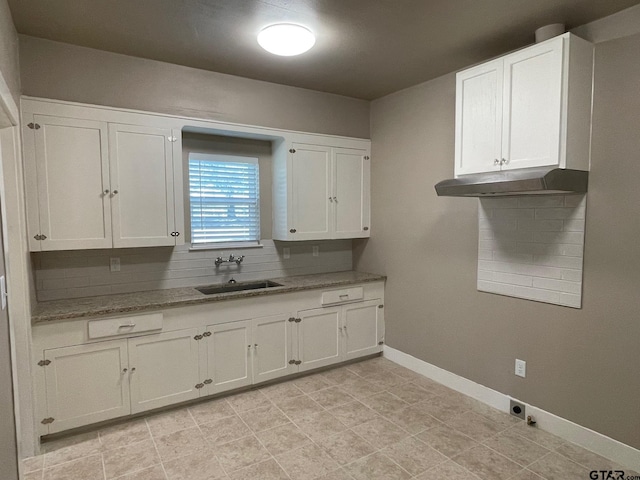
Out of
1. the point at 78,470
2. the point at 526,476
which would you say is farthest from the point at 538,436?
the point at 78,470

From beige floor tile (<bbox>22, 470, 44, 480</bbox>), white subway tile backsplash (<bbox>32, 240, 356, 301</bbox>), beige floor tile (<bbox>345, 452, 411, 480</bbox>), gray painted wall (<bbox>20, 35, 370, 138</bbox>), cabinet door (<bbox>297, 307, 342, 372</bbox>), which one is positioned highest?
gray painted wall (<bbox>20, 35, 370, 138</bbox>)

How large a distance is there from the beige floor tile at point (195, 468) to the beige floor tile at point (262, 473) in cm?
10

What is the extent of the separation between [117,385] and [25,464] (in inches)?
24.2

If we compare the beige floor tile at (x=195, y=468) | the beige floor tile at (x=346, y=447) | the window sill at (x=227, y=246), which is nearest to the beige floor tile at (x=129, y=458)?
the beige floor tile at (x=195, y=468)

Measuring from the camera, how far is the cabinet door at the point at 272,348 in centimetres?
328

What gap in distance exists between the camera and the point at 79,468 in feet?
7.55

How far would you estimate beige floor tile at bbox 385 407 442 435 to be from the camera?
271cm

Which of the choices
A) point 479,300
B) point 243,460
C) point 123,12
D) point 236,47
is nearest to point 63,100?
point 123,12

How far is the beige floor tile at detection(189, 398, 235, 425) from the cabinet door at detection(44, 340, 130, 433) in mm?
482

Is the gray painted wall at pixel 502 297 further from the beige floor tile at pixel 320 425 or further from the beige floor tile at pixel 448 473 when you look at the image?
the beige floor tile at pixel 320 425

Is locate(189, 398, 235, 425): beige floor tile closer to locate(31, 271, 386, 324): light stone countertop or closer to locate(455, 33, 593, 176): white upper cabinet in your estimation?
locate(31, 271, 386, 324): light stone countertop

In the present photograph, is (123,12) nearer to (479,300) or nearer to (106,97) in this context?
(106,97)

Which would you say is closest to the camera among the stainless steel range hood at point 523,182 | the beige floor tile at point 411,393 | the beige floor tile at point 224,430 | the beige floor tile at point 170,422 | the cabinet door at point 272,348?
the stainless steel range hood at point 523,182

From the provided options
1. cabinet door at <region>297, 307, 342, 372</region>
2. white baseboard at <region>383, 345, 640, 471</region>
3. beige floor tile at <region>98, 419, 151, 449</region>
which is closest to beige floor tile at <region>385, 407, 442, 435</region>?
white baseboard at <region>383, 345, 640, 471</region>
